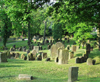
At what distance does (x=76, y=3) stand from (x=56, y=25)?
33.5 meters

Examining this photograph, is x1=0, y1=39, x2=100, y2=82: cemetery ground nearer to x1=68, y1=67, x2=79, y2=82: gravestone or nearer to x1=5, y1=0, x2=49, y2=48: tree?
x1=68, y1=67, x2=79, y2=82: gravestone

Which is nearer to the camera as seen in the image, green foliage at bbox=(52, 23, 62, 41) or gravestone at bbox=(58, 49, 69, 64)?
gravestone at bbox=(58, 49, 69, 64)

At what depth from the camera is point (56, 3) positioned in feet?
47.2

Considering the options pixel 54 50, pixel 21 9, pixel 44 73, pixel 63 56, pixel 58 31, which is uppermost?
pixel 21 9

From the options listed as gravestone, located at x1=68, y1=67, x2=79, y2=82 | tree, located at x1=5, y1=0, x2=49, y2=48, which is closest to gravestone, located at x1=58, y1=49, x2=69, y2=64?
tree, located at x1=5, y1=0, x2=49, y2=48

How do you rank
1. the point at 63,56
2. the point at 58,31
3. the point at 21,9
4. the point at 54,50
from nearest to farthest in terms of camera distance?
the point at 21,9 → the point at 63,56 → the point at 54,50 → the point at 58,31

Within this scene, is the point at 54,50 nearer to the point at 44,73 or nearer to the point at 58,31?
the point at 44,73

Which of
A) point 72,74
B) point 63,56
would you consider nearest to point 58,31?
point 63,56

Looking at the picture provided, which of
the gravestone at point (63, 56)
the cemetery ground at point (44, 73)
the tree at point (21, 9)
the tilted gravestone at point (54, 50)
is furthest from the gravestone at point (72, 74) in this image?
the tilted gravestone at point (54, 50)

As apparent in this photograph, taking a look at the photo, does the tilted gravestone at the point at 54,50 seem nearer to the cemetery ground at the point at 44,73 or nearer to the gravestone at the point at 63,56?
the gravestone at the point at 63,56

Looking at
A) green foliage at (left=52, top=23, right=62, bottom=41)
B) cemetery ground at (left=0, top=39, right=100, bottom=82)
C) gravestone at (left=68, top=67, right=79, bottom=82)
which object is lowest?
cemetery ground at (left=0, top=39, right=100, bottom=82)

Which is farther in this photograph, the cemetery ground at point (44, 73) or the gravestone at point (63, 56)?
the gravestone at point (63, 56)

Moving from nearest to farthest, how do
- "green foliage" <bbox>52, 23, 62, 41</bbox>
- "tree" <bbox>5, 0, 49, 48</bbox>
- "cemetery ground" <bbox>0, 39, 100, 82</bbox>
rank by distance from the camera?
"cemetery ground" <bbox>0, 39, 100, 82</bbox> < "tree" <bbox>5, 0, 49, 48</bbox> < "green foliage" <bbox>52, 23, 62, 41</bbox>

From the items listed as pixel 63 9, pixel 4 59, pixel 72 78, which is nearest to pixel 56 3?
pixel 63 9
